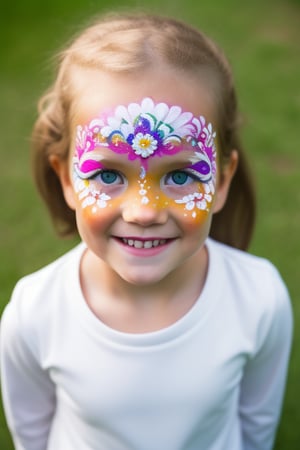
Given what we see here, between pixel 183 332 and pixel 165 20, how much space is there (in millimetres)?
822

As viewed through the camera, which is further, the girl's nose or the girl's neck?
the girl's neck

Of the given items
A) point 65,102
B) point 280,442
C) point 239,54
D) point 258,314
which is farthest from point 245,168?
point 239,54

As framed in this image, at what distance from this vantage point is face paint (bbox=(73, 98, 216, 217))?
171cm

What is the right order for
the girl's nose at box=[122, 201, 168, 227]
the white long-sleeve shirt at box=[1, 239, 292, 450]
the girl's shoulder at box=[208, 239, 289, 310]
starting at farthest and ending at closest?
the girl's shoulder at box=[208, 239, 289, 310] → the white long-sleeve shirt at box=[1, 239, 292, 450] → the girl's nose at box=[122, 201, 168, 227]

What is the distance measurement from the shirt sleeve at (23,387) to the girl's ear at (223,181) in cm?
61

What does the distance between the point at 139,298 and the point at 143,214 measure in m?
0.38

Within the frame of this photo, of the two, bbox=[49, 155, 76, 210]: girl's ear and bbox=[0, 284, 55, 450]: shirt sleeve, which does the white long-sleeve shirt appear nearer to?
bbox=[0, 284, 55, 450]: shirt sleeve

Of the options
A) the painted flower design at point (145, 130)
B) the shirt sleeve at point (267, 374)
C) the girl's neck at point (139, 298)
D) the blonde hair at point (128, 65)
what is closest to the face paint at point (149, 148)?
the painted flower design at point (145, 130)

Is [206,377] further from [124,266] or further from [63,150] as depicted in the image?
[63,150]

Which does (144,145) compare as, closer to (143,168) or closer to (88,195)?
(143,168)

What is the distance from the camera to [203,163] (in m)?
1.79

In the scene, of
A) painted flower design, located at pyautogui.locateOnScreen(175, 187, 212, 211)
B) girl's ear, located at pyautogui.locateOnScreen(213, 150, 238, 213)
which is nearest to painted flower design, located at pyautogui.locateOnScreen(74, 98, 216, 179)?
painted flower design, located at pyautogui.locateOnScreen(175, 187, 212, 211)

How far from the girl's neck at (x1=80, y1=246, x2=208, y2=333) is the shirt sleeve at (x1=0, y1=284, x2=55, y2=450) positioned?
22 cm

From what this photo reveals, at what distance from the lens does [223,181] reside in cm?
200
